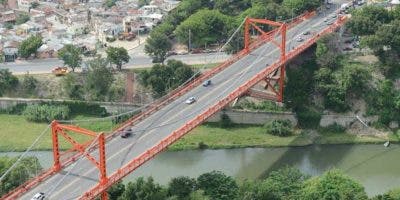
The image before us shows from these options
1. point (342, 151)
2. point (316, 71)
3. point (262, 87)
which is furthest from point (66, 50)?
point (342, 151)

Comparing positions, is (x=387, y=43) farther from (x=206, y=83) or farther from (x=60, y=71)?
(x=60, y=71)

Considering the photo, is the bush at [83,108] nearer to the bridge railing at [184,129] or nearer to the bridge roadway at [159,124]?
the bridge roadway at [159,124]

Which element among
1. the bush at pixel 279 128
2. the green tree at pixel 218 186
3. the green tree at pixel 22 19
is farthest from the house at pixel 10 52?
the green tree at pixel 218 186

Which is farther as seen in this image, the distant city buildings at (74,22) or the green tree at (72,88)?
the distant city buildings at (74,22)

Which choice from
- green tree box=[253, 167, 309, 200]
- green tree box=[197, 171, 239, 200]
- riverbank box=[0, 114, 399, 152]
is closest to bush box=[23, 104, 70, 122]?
riverbank box=[0, 114, 399, 152]

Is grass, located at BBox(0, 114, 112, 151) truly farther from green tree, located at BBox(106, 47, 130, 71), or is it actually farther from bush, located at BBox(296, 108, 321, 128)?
bush, located at BBox(296, 108, 321, 128)
